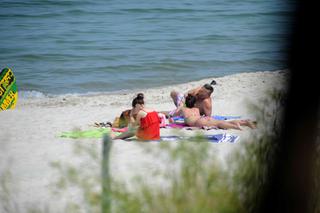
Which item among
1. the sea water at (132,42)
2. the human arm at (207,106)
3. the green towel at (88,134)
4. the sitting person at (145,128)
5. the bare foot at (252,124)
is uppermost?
the sea water at (132,42)

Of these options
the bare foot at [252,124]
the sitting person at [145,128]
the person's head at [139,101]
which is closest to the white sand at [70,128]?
the bare foot at [252,124]

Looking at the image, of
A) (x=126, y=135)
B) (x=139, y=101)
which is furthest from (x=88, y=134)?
(x=139, y=101)

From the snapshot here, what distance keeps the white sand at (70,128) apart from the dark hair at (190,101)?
59cm

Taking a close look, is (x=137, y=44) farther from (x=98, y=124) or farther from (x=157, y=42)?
(x=98, y=124)

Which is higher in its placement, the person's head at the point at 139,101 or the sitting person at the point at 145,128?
the person's head at the point at 139,101

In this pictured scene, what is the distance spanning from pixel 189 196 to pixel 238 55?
46.6 ft

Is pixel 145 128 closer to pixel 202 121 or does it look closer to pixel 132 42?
pixel 202 121

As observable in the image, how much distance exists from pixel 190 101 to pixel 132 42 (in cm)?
1050

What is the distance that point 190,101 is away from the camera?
8445 millimetres

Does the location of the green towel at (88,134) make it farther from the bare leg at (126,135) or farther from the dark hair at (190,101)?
the dark hair at (190,101)

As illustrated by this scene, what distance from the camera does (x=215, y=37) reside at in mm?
19875

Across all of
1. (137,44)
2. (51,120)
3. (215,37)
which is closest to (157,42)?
(137,44)

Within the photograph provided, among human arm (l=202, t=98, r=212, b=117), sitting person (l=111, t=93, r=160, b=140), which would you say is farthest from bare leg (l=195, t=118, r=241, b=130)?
sitting person (l=111, t=93, r=160, b=140)

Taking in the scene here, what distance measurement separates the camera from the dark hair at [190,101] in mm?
8422
